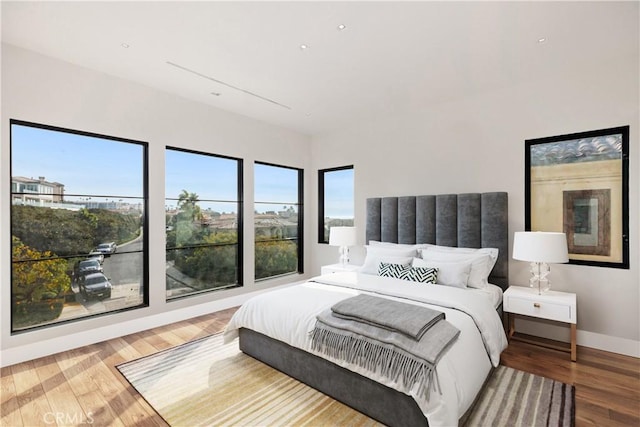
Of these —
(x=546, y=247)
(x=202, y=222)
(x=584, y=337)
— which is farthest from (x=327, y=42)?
(x=584, y=337)

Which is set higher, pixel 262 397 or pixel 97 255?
pixel 97 255

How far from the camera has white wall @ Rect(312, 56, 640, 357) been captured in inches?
114

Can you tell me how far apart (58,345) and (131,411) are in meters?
1.51

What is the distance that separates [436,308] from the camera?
2.42 m

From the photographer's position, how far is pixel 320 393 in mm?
2281

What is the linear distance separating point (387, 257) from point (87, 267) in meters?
3.27

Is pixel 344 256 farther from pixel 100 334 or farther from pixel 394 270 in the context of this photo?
pixel 100 334

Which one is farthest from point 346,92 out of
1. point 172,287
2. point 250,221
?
point 172,287

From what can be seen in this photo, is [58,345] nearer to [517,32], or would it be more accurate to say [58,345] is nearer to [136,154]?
[136,154]

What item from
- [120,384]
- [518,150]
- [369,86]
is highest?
[369,86]

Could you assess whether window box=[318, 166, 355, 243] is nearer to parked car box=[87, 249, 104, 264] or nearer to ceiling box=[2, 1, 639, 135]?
ceiling box=[2, 1, 639, 135]

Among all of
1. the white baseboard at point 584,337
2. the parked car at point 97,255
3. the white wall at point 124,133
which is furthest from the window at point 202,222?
the white baseboard at point 584,337

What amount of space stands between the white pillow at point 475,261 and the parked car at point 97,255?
3589mm

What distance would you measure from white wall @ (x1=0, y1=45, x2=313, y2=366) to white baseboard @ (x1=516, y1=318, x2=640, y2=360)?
3.51 metres
